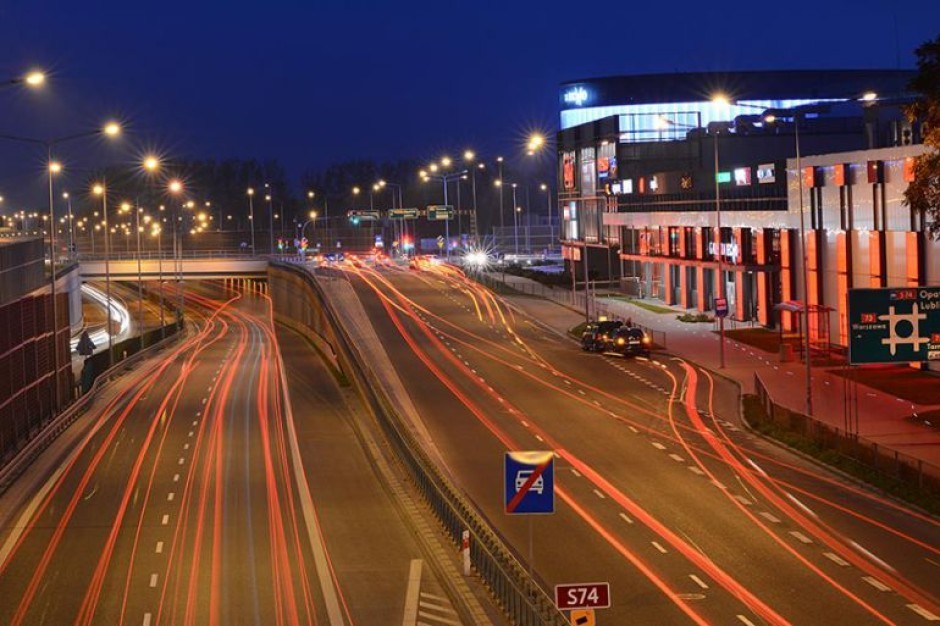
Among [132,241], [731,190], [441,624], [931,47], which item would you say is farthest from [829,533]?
[132,241]

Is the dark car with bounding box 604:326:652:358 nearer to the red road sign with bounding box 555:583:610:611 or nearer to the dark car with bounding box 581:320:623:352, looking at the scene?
the dark car with bounding box 581:320:623:352

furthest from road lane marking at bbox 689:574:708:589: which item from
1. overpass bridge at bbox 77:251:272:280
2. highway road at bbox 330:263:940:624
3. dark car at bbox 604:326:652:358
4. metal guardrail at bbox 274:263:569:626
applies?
overpass bridge at bbox 77:251:272:280

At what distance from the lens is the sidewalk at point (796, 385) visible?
3459 cm

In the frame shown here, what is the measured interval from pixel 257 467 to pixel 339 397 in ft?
50.6

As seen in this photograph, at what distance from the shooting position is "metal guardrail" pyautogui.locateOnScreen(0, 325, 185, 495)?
107ft

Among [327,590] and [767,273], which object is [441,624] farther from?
[767,273]

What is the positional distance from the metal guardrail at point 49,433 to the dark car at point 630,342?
69.8ft

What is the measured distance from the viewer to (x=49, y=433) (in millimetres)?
38938

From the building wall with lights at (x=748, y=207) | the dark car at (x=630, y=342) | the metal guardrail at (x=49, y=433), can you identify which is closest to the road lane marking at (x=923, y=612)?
the metal guardrail at (x=49, y=433)

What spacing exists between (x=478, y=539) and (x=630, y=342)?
36613 millimetres

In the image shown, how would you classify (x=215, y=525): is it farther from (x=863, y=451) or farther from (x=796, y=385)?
(x=796, y=385)

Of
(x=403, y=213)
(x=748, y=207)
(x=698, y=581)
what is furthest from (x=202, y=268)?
(x=698, y=581)

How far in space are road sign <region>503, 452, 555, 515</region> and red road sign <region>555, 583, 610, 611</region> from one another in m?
2.61

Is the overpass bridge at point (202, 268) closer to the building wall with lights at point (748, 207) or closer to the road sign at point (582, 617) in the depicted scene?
the building wall with lights at point (748, 207)
